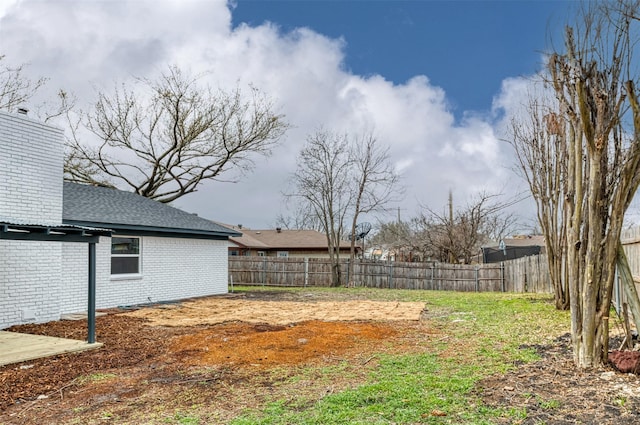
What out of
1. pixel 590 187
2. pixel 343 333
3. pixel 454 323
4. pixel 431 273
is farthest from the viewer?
pixel 431 273

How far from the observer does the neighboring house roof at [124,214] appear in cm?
1196

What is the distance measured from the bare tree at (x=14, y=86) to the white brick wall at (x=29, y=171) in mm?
11172

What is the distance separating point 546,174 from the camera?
12.1 meters

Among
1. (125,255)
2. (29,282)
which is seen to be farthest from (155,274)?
(29,282)

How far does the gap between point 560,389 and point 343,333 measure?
13.0ft

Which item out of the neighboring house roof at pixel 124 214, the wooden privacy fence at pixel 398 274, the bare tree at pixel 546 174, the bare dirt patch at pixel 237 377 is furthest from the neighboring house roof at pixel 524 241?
the bare dirt patch at pixel 237 377

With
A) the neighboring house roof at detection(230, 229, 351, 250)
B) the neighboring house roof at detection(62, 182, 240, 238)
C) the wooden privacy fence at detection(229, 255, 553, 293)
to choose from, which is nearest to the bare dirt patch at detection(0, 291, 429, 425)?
the neighboring house roof at detection(62, 182, 240, 238)

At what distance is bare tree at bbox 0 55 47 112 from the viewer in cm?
1912

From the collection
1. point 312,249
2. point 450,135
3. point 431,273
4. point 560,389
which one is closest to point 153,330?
point 560,389

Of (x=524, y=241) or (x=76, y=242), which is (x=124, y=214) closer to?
(x=76, y=242)

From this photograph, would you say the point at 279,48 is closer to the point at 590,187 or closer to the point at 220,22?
the point at 220,22

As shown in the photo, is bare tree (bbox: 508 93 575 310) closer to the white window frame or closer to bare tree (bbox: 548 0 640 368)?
bare tree (bbox: 548 0 640 368)

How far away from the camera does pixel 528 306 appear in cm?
1235

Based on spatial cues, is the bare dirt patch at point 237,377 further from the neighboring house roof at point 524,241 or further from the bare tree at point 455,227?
the neighboring house roof at point 524,241
